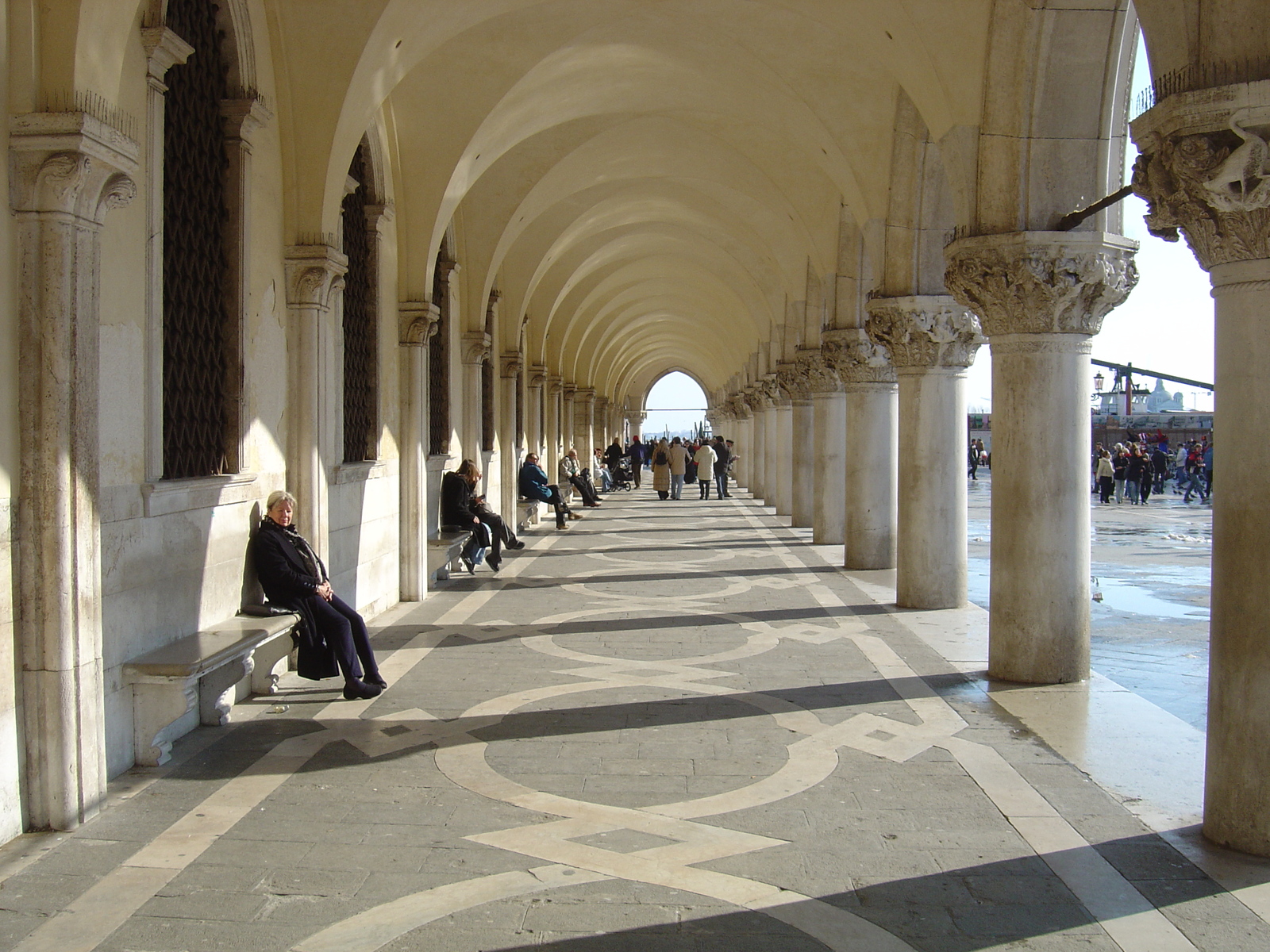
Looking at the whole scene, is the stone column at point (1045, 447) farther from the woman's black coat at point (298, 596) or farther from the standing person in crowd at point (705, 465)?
the standing person in crowd at point (705, 465)

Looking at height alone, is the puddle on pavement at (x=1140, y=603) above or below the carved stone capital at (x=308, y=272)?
below

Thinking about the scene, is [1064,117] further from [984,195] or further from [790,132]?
[790,132]

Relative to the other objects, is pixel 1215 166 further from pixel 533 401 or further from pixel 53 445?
pixel 533 401

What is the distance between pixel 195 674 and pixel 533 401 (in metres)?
17.2

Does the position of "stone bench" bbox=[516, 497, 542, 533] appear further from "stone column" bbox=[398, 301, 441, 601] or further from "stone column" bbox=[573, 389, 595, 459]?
"stone column" bbox=[573, 389, 595, 459]

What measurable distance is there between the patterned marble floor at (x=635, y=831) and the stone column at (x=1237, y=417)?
34 centimetres

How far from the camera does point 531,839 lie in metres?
4.26

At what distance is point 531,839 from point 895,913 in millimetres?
1398

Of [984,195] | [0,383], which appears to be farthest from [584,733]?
[984,195]

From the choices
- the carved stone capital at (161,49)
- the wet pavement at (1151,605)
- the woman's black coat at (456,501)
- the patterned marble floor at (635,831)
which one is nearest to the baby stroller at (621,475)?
the wet pavement at (1151,605)

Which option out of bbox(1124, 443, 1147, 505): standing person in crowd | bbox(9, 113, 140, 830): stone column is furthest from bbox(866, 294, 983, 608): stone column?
bbox(1124, 443, 1147, 505): standing person in crowd

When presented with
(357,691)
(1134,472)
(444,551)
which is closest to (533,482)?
(444,551)

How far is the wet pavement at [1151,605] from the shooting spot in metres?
7.02

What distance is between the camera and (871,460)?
42.3 ft
